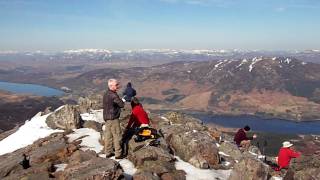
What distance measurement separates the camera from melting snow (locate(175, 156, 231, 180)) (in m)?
21.7

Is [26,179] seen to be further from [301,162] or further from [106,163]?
[301,162]

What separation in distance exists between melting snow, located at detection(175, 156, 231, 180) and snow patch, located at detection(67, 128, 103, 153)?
6195 millimetres

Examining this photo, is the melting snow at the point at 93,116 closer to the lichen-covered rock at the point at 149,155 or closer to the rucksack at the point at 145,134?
the rucksack at the point at 145,134

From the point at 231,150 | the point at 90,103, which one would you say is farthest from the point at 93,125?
the point at 231,150

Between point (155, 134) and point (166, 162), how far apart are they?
9.90ft

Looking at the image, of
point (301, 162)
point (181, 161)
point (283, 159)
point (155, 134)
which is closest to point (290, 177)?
point (301, 162)

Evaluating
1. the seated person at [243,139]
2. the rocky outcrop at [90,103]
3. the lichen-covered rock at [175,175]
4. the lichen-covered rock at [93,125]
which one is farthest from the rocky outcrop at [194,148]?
the rocky outcrop at [90,103]

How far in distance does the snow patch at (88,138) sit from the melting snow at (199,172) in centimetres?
620

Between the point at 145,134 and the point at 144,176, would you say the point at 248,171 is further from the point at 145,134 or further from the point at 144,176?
the point at 145,134

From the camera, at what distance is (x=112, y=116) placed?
22094 millimetres

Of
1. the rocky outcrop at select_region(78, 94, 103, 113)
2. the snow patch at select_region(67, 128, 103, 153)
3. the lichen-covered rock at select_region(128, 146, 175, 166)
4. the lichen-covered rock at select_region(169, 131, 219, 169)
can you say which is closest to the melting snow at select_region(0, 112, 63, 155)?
A: the snow patch at select_region(67, 128, 103, 153)

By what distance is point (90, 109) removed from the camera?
139 feet

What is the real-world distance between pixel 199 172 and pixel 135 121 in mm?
6037

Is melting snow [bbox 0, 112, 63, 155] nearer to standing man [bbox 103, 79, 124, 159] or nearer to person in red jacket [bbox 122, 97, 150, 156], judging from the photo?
person in red jacket [bbox 122, 97, 150, 156]
